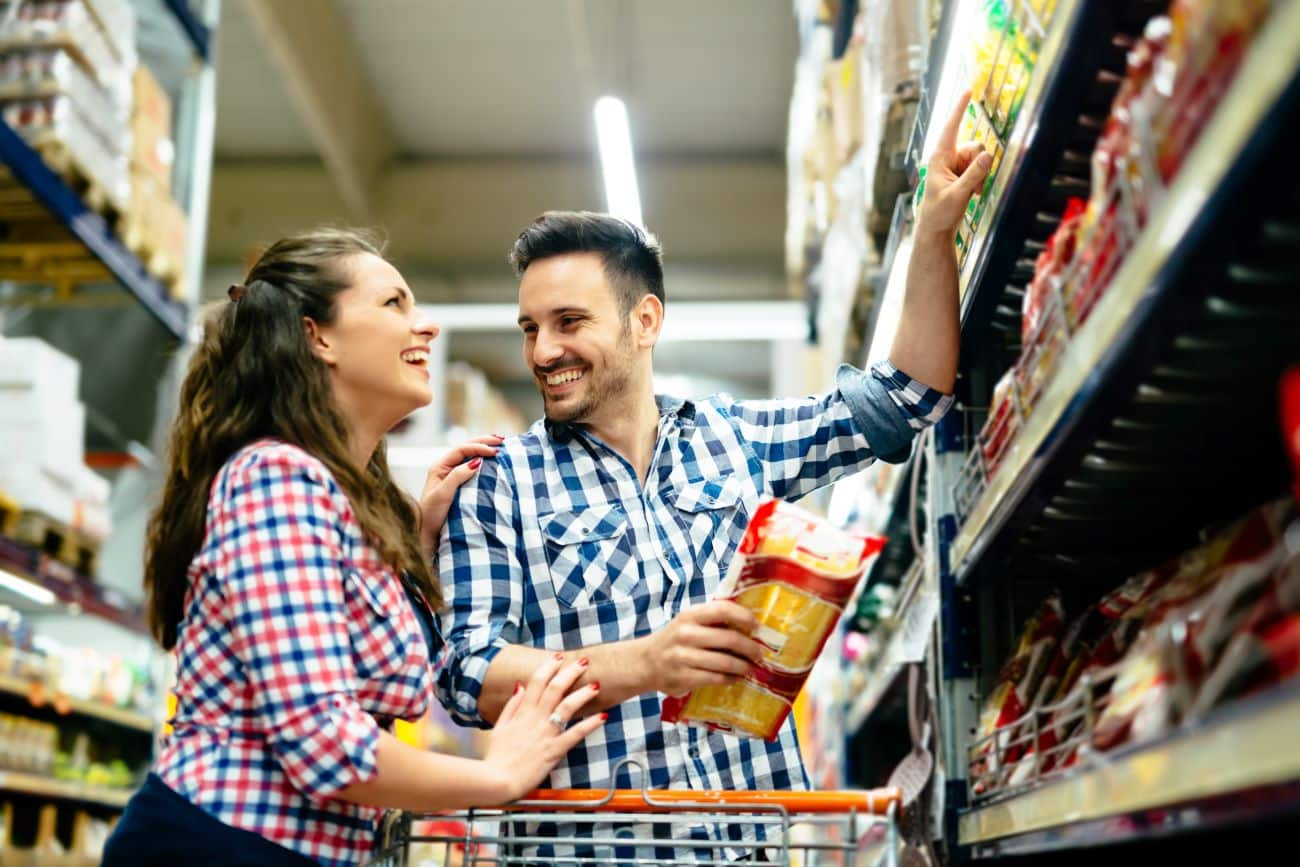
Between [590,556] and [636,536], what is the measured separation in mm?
80

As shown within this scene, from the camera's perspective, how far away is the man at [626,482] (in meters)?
2.01

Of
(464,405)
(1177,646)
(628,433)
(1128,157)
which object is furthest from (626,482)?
(464,405)

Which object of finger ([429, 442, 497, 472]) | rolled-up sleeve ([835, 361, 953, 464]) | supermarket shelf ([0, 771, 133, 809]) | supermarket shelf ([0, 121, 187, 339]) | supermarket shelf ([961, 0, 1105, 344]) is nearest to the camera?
supermarket shelf ([961, 0, 1105, 344])

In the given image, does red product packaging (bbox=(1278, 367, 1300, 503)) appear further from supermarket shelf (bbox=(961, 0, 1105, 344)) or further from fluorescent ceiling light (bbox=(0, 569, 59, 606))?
fluorescent ceiling light (bbox=(0, 569, 59, 606))

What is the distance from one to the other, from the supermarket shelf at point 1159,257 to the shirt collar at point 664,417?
72 cm

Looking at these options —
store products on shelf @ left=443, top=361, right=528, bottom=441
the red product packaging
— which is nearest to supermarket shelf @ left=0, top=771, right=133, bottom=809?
the red product packaging

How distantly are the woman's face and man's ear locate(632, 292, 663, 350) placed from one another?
508 millimetres

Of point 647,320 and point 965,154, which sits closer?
point 965,154

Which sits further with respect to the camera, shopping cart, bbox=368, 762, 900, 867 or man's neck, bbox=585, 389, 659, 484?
man's neck, bbox=585, 389, 659, 484

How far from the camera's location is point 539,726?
1783 mm

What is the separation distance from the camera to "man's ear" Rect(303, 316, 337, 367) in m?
1.92

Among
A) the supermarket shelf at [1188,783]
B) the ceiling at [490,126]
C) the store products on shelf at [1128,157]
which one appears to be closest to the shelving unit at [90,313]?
the ceiling at [490,126]

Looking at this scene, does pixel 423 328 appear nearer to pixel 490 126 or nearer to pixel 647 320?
pixel 647 320

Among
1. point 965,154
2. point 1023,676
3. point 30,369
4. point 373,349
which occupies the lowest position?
point 1023,676
